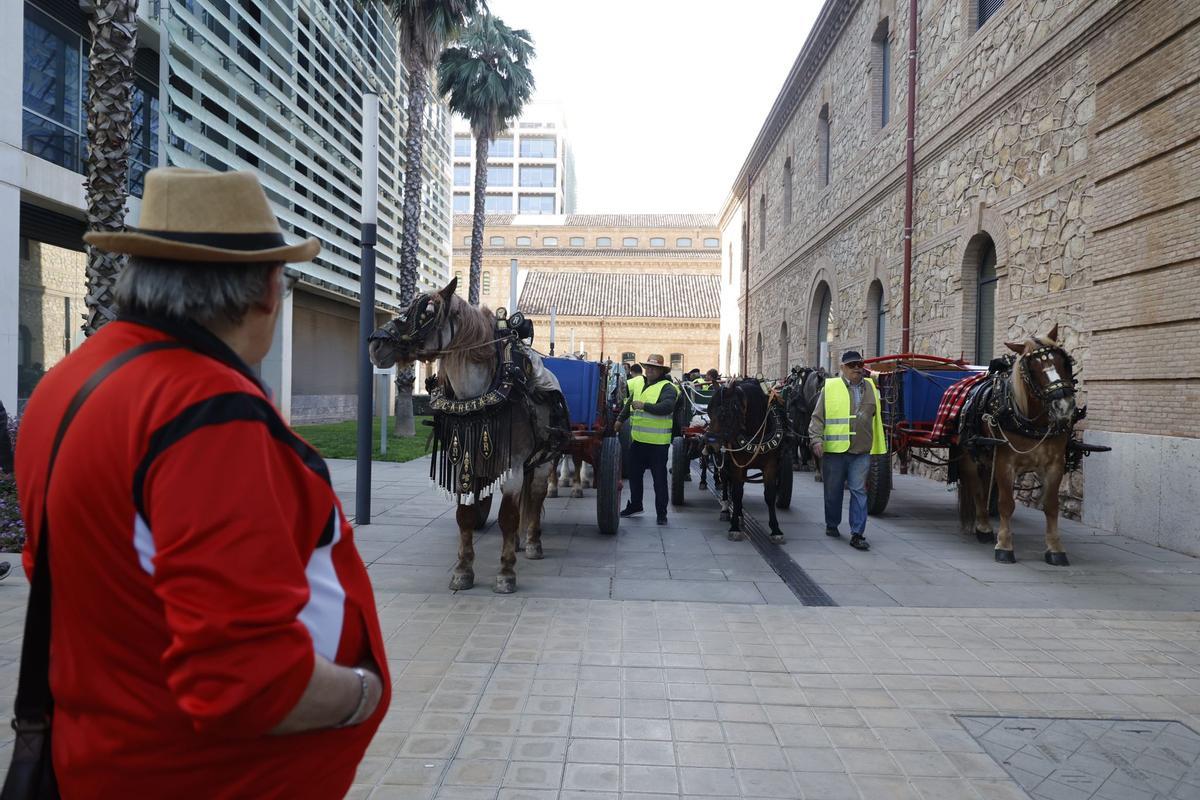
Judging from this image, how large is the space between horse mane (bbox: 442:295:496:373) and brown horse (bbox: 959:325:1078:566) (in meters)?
4.98

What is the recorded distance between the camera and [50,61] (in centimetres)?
1340

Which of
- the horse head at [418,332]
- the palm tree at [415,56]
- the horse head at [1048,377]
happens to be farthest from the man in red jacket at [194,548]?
the palm tree at [415,56]

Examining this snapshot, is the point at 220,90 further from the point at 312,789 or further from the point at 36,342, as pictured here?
the point at 312,789

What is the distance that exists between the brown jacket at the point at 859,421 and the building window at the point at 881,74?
1137cm

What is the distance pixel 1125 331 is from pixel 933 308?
5524 millimetres

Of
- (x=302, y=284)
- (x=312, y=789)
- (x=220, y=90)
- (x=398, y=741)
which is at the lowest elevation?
(x=398, y=741)

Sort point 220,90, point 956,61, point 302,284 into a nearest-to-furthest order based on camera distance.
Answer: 1. point 956,61
2. point 220,90
3. point 302,284

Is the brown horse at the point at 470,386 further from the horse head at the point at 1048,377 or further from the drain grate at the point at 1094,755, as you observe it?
the horse head at the point at 1048,377

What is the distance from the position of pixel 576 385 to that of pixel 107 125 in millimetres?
5775

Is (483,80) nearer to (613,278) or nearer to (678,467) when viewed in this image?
(678,467)

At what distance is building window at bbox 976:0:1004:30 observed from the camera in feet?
40.1

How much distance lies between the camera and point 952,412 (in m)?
8.45

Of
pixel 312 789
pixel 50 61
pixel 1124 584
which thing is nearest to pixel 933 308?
pixel 1124 584

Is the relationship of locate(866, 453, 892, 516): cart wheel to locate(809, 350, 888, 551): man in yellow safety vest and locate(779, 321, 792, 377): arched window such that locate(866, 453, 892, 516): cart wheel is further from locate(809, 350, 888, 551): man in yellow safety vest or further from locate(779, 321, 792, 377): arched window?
locate(779, 321, 792, 377): arched window
